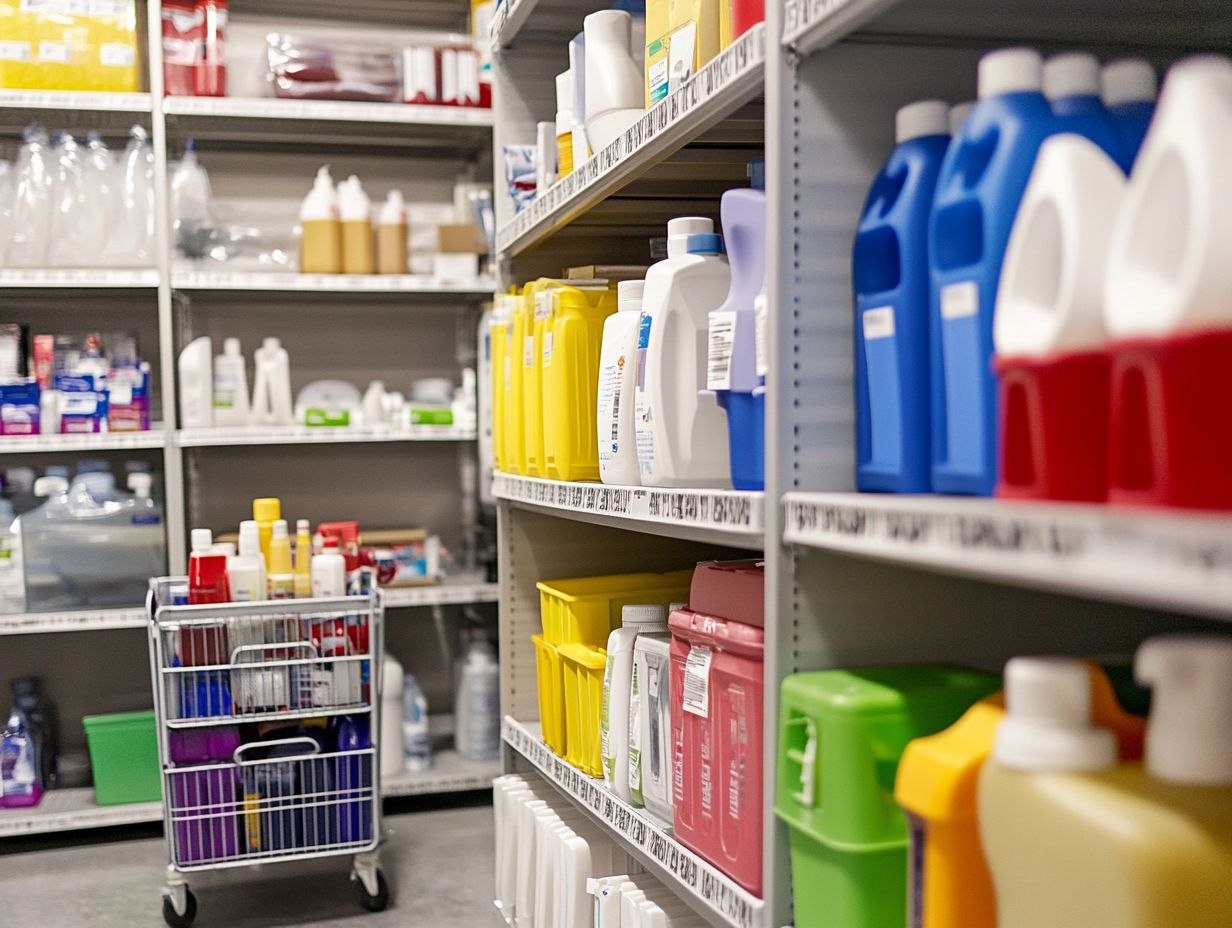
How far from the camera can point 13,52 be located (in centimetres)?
357

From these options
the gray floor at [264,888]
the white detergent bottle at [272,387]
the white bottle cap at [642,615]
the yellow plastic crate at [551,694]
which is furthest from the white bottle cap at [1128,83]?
the white detergent bottle at [272,387]

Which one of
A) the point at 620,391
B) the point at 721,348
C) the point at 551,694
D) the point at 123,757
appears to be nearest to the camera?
the point at 721,348

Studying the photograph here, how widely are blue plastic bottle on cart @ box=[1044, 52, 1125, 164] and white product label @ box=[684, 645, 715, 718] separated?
2.56ft

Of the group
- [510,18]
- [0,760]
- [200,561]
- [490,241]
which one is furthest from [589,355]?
[0,760]

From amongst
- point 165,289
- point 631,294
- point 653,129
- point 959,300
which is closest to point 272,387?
point 165,289

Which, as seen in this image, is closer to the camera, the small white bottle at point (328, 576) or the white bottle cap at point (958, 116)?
the white bottle cap at point (958, 116)

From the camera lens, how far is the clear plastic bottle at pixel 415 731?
3824 millimetres

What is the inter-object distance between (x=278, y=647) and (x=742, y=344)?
1732mm

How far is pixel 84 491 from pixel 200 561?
3.63ft

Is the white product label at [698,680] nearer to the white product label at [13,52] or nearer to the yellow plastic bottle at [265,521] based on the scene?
the yellow plastic bottle at [265,521]

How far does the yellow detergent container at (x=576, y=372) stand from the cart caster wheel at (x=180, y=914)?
1549 millimetres

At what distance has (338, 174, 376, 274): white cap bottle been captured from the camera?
379 centimetres

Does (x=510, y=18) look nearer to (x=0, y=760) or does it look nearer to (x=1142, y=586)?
(x=1142, y=586)

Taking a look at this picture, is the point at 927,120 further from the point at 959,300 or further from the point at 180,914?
the point at 180,914
